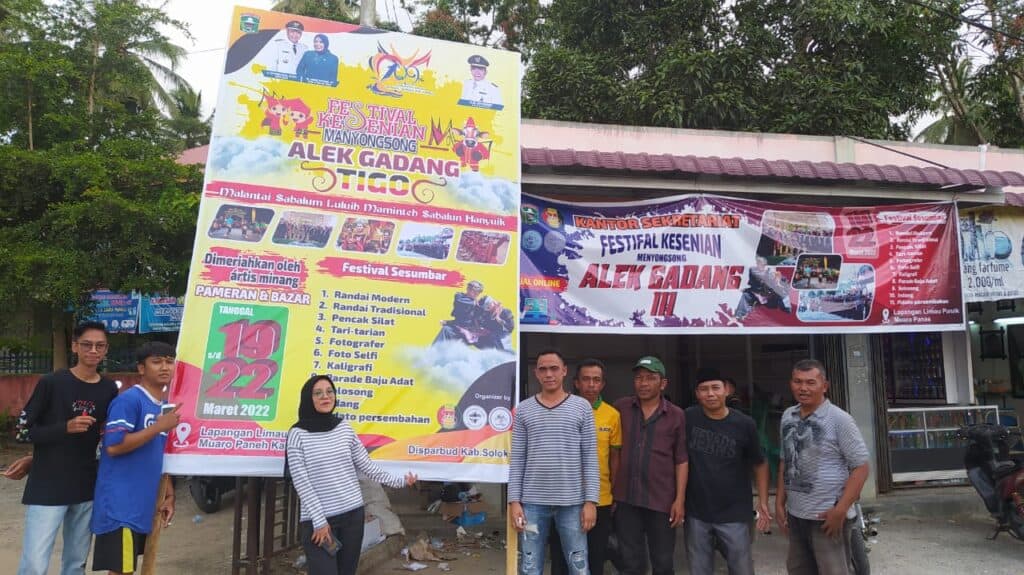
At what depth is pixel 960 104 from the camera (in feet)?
53.3

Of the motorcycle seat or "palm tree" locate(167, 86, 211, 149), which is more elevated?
"palm tree" locate(167, 86, 211, 149)

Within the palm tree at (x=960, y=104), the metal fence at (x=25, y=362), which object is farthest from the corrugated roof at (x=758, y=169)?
the metal fence at (x=25, y=362)

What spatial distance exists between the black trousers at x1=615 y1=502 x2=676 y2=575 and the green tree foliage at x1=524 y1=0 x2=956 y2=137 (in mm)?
10323

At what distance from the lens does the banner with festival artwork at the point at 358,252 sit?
4051mm

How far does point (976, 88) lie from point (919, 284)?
492 inches

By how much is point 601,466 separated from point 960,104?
1663 centimetres

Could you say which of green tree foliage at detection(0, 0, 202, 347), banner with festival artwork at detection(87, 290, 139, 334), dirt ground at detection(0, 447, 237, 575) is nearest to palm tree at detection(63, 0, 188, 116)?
green tree foliage at detection(0, 0, 202, 347)

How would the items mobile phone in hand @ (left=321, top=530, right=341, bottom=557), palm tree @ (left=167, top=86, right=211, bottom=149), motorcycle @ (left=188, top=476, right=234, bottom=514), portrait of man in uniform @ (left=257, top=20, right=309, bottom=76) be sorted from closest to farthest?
mobile phone in hand @ (left=321, top=530, right=341, bottom=557) → portrait of man in uniform @ (left=257, top=20, right=309, bottom=76) → motorcycle @ (left=188, top=476, right=234, bottom=514) → palm tree @ (left=167, top=86, right=211, bottom=149)

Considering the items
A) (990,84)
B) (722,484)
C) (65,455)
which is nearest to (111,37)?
(65,455)

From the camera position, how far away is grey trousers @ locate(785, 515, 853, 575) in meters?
3.64

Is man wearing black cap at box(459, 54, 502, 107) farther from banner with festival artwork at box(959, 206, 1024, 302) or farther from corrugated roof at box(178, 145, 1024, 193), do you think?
banner with festival artwork at box(959, 206, 1024, 302)

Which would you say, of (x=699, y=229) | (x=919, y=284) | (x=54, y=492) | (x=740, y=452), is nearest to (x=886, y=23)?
(x=919, y=284)

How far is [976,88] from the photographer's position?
15336mm

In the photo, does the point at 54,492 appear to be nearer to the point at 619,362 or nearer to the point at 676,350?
the point at 619,362
